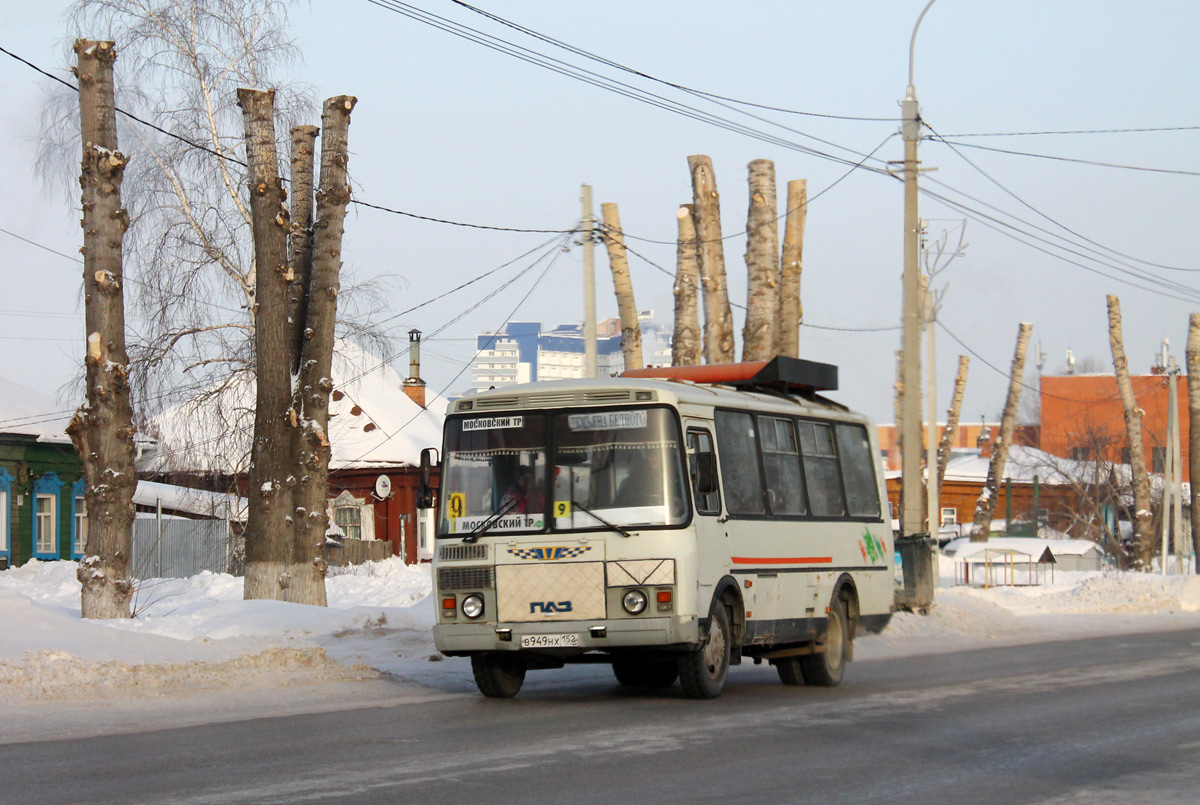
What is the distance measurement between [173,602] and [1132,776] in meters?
18.6

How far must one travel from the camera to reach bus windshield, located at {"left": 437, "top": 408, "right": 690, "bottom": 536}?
12.1m

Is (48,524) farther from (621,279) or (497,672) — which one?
(497,672)

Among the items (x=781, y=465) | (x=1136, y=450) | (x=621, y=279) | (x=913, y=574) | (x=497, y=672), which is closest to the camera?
(x=497, y=672)

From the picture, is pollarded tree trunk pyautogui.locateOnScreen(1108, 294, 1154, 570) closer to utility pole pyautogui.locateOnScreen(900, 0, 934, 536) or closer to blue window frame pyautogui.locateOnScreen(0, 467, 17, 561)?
utility pole pyautogui.locateOnScreen(900, 0, 934, 536)

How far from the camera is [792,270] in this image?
2653cm

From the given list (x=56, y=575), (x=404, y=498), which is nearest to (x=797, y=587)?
(x=56, y=575)

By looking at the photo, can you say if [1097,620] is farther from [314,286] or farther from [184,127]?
[184,127]

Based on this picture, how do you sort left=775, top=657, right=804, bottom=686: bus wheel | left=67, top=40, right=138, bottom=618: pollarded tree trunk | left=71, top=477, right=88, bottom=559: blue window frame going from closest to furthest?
left=775, top=657, right=804, bottom=686: bus wheel, left=67, top=40, right=138, bottom=618: pollarded tree trunk, left=71, top=477, right=88, bottom=559: blue window frame

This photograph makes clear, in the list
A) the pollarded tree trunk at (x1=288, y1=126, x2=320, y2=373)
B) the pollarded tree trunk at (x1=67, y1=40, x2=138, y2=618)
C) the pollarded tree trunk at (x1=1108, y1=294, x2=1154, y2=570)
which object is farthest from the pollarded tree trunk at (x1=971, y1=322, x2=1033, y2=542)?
the pollarded tree trunk at (x1=67, y1=40, x2=138, y2=618)

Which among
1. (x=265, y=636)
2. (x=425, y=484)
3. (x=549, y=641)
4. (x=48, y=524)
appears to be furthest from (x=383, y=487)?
(x=549, y=641)

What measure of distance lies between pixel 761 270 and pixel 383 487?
81.1 ft

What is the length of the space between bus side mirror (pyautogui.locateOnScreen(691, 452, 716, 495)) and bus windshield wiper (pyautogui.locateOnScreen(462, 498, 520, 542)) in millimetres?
1531

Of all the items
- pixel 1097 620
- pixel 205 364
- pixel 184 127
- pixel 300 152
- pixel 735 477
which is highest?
pixel 184 127

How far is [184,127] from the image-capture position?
28859 millimetres
